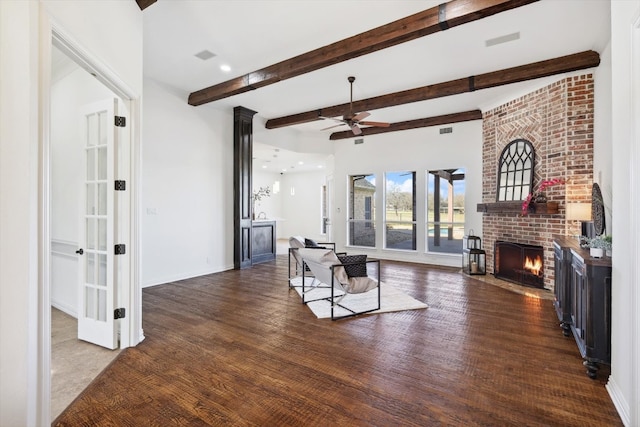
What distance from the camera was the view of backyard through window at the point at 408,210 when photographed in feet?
24.6

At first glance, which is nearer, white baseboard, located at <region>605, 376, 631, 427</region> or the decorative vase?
white baseboard, located at <region>605, 376, 631, 427</region>

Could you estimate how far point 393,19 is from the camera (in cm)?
354

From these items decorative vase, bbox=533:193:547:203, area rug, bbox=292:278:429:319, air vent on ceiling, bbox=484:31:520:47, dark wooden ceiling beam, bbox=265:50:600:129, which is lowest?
area rug, bbox=292:278:429:319

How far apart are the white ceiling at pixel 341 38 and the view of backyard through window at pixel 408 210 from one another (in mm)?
2215

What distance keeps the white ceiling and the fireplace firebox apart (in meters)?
2.78

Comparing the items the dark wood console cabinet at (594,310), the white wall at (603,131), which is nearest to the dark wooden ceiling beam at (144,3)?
the dark wood console cabinet at (594,310)

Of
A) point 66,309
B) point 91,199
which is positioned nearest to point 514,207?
point 91,199

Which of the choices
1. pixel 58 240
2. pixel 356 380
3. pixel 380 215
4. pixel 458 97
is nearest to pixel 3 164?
pixel 356 380

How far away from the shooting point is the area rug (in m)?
4.06

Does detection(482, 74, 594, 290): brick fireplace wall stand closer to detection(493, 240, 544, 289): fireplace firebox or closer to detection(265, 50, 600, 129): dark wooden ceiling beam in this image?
detection(493, 240, 544, 289): fireplace firebox

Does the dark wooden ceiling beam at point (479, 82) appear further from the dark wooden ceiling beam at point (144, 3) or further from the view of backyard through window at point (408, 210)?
the dark wooden ceiling beam at point (144, 3)

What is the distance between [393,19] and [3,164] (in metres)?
3.68

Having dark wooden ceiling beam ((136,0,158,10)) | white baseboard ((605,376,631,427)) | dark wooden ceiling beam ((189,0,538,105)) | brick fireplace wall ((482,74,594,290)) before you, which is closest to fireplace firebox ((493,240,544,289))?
brick fireplace wall ((482,74,594,290))

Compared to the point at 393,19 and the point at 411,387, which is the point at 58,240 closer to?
the point at 411,387
